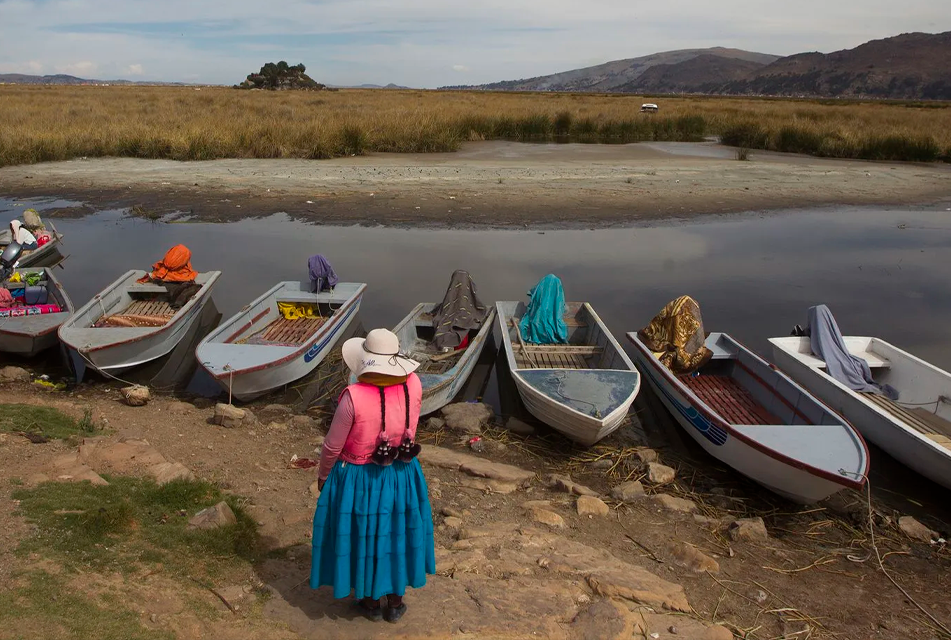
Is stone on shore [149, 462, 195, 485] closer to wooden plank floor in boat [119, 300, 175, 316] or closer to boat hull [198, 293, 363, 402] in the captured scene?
boat hull [198, 293, 363, 402]

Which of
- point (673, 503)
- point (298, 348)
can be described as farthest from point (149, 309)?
point (673, 503)

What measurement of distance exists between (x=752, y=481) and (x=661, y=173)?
19.1 meters

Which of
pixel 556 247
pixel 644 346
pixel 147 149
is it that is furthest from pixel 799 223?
pixel 147 149

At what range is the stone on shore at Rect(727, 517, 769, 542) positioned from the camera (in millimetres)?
5551

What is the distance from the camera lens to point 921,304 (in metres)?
12.0

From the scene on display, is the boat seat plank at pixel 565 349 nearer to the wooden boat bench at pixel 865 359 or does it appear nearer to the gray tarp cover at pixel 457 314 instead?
the gray tarp cover at pixel 457 314

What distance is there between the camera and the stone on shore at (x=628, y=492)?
6.12 m

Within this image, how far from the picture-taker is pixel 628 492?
6176mm

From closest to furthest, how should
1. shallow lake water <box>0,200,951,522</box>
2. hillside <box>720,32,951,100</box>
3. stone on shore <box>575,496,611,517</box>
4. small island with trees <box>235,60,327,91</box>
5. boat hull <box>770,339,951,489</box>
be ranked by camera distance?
stone on shore <box>575,496,611,517</box> → boat hull <box>770,339,951,489</box> → shallow lake water <box>0,200,951,522</box> → small island with trees <box>235,60,327,91</box> → hillside <box>720,32,951,100</box>

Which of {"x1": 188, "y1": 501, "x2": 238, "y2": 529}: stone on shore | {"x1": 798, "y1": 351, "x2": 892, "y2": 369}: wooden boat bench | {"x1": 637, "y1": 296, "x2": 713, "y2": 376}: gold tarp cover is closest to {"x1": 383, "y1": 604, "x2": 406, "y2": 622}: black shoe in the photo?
{"x1": 188, "y1": 501, "x2": 238, "y2": 529}: stone on shore

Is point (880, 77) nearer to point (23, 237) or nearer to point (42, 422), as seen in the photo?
point (23, 237)

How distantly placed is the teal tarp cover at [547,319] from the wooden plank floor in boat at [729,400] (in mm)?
1951

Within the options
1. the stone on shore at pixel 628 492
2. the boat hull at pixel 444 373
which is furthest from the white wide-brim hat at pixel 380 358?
the boat hull at pixel 444 373

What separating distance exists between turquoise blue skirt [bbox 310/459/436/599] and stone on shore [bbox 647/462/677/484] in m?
3.76
